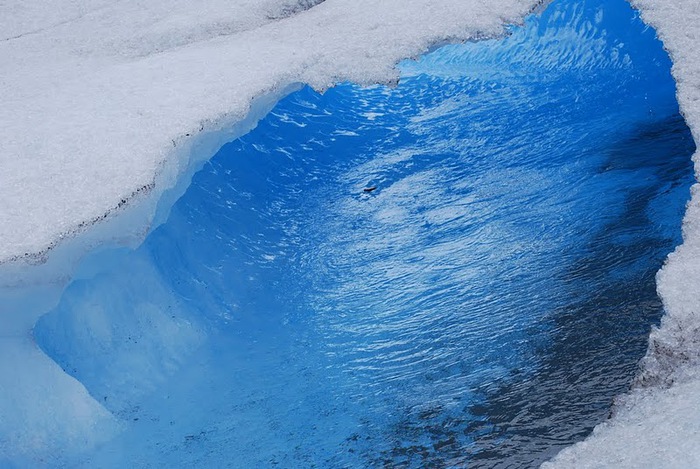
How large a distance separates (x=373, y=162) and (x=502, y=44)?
1207 mm

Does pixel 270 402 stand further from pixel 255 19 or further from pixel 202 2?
pixel 202 2

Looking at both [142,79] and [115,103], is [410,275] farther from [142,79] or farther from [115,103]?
[142,79]

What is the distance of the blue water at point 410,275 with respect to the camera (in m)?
2.86

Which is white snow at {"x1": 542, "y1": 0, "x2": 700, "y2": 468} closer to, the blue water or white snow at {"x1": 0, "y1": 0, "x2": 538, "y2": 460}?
the blue water

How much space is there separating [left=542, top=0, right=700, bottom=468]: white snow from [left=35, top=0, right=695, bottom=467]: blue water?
283mm

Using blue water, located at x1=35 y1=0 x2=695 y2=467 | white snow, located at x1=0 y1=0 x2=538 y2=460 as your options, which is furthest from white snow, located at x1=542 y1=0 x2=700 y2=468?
white snow, located at x1=0 y1=0 x2=538 y2=460

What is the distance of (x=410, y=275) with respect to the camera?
11.9ft

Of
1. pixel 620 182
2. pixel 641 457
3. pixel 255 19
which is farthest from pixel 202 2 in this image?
pixel 641 457

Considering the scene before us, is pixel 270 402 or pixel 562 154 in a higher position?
pixel 562 154

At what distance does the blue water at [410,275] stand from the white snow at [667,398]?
283mm

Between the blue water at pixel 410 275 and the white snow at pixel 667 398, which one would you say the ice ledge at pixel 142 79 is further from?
the white snow at pixel 667 398

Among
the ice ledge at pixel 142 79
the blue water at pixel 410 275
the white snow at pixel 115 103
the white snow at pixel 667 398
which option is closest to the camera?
the white snow at pixel 667 398

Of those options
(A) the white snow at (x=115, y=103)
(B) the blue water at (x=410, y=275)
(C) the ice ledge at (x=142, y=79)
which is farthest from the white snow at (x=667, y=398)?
(C) the ice ledge at (x=142, y=79)

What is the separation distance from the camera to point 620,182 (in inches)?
153
